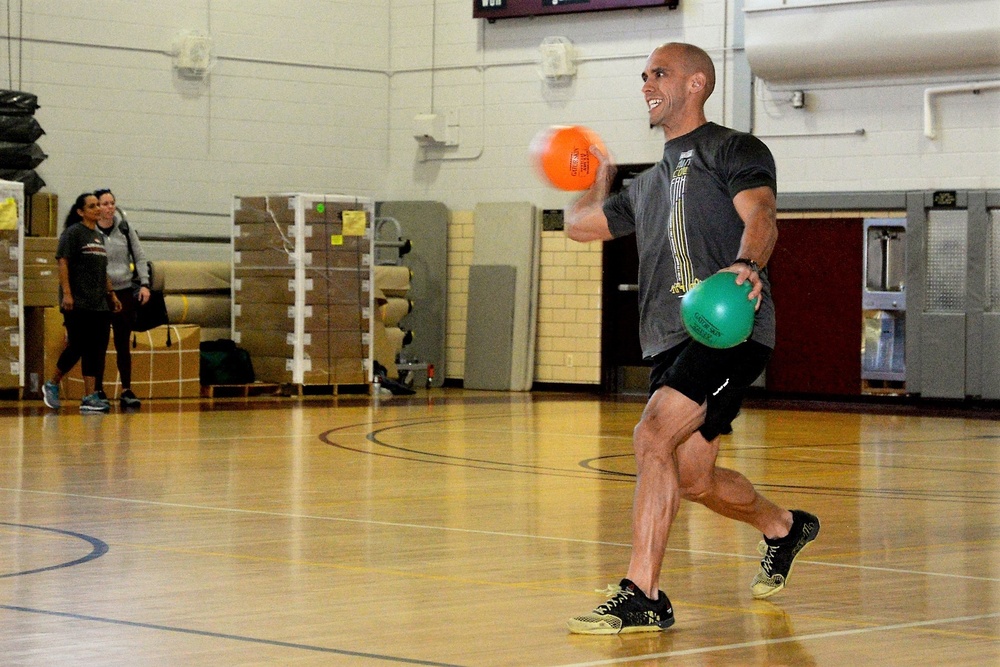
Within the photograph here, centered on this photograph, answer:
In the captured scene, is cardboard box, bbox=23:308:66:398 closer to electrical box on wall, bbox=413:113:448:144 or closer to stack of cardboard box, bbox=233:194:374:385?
stack of cardboard box, bbox=233:194:374:385

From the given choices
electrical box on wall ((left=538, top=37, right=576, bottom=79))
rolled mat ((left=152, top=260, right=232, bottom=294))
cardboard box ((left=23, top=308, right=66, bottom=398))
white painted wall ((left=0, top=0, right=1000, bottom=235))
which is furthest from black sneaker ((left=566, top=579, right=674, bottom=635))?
electrical box on wall ((left=538, top=37, right=576, bottom=79))

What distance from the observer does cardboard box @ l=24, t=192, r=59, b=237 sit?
17.0 meters

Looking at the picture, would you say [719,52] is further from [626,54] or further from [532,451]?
[532,451]

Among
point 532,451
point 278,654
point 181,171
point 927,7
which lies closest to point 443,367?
point 181,171

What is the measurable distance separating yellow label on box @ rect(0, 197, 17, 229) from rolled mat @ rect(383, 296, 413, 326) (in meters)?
4.91

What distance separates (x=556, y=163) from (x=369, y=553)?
66.8 inches

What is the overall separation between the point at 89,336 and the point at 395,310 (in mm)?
5747

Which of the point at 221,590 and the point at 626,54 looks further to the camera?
the point at 626,54

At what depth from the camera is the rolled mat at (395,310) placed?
19609 millimetres

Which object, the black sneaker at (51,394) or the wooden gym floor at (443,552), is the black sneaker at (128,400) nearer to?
the black sneaker at (51,394)

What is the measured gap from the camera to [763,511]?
17.9 ft

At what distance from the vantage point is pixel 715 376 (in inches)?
193

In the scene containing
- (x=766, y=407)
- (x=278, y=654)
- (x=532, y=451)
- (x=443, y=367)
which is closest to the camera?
(x=278, y=654)

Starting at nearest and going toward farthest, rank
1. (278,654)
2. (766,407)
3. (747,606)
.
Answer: (278,654) < (747,606) < (766,407)
